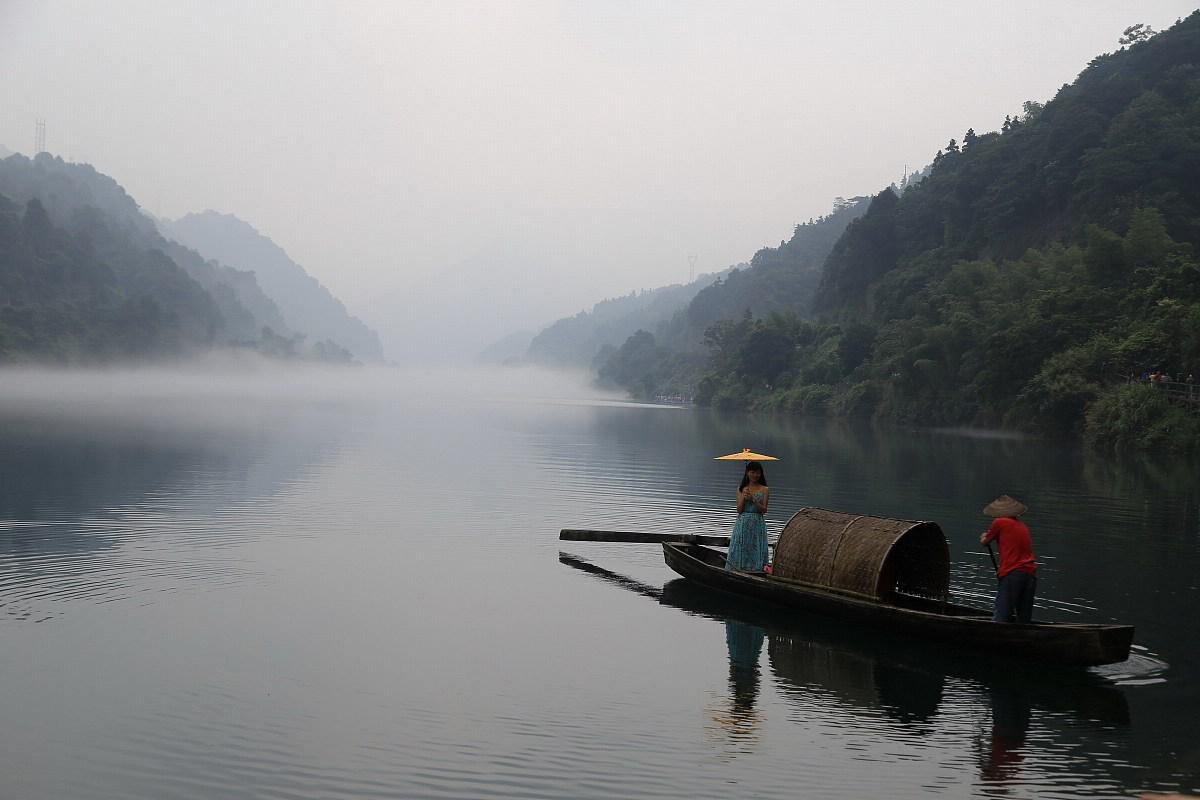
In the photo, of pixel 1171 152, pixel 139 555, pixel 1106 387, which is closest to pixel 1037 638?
pixel 139 555

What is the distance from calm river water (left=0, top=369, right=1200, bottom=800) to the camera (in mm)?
10727

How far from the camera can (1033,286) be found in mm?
83562

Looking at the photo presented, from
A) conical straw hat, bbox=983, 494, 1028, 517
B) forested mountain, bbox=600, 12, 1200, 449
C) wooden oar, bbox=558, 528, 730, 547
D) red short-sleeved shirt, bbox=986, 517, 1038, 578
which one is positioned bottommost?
wooden oar, bbox=558, 528, 730, 547

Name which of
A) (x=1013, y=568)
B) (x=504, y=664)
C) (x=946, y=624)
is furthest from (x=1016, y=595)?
(x=504, y=664)

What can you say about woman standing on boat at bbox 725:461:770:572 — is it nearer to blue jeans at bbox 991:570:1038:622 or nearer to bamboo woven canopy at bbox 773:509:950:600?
bamboo woven canopy at bbox 773:509:950:600

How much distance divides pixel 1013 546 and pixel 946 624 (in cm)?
141

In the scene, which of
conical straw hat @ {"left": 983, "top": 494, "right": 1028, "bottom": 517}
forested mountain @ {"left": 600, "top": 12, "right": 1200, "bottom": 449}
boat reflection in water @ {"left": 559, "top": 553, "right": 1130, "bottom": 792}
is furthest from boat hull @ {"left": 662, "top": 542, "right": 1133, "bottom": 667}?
forested mountain @ {"left": 600, "top": 12, "right": 1200, "bottom": 449}

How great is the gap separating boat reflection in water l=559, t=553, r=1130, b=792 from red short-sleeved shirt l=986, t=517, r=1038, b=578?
138 cm

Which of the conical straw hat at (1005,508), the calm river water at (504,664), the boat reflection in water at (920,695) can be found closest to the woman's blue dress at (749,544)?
the calm river water at (504,664)

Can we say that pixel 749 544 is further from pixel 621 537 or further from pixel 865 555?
pixel 621 537

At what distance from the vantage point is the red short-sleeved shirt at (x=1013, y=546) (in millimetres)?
14797

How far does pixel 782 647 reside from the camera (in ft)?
52.7

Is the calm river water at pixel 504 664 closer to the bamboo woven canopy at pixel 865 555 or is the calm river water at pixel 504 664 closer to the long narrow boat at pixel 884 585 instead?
the long narrow boat at pixel 884 585

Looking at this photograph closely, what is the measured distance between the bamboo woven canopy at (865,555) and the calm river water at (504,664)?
82 cm
